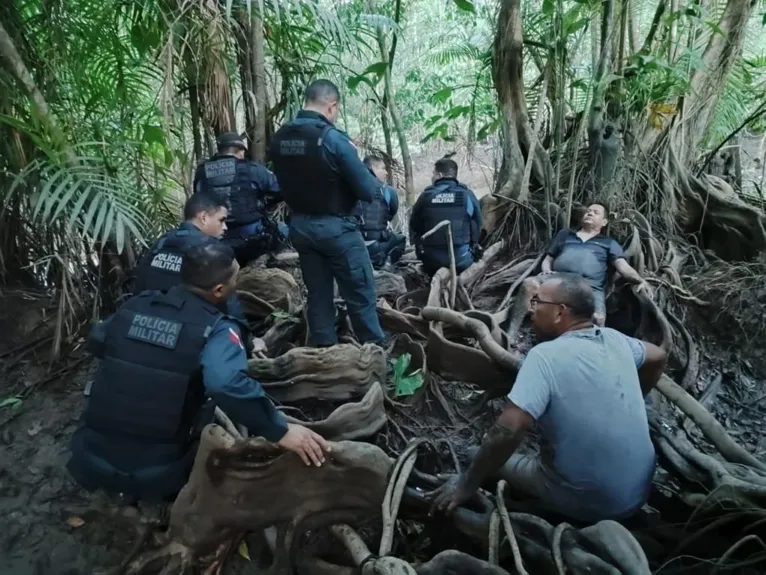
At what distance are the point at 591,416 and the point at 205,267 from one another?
1.52 meters

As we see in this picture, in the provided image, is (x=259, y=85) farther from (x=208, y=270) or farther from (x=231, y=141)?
(x=208, y=270)

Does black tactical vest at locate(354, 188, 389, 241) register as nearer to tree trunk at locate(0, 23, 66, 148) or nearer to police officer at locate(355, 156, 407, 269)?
police officer at locate(355, 156, 407, 269)

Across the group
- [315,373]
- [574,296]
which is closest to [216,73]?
[315,373]

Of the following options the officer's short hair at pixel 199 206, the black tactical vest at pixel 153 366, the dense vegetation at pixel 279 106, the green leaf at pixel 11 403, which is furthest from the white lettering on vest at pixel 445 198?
the green leaf at pixel 11 403

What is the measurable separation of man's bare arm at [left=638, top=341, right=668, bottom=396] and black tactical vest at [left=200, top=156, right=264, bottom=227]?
3065 millimetres

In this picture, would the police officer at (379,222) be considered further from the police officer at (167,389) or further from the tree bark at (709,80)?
the police officer at (167,389)

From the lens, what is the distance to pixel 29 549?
107 inches

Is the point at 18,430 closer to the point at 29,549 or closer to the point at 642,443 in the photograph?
the point at 29,549

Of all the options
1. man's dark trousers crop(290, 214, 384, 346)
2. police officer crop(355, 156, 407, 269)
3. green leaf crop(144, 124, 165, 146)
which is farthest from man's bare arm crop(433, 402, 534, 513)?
police officer crop(355, 156, 407, 269)

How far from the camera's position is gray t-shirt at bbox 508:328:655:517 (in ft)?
6.64

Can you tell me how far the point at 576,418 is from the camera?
2041mm

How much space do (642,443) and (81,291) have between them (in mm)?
3552

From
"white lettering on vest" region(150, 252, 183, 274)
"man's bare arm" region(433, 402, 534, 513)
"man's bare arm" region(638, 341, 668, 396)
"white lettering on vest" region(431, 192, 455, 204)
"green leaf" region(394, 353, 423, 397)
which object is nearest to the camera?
"man's bare arm" region(433, 402, 534, 513)

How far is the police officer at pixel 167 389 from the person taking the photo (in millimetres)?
2124
